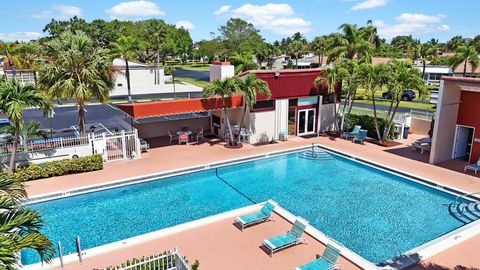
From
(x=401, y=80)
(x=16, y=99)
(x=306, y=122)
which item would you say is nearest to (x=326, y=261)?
(x=16, y=99)

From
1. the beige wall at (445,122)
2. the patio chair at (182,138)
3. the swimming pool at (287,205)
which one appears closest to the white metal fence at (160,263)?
the swimming pool at (287,205)

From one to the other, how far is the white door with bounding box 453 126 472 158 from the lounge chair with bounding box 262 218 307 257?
14.7m

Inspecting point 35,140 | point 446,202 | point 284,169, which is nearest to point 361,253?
point 446,202

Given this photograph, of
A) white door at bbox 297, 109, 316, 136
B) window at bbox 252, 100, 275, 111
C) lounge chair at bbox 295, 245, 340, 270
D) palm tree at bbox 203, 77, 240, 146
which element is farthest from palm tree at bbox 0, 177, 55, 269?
white door at bbox 297, 109, 316, 136

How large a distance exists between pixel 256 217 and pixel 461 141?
51.5ft

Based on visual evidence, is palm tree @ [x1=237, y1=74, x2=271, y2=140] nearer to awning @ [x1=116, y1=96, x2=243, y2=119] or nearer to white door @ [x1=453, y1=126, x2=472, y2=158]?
awning @ [x1=116, y1=96, x2=243, y2=119]

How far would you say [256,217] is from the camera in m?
13.3

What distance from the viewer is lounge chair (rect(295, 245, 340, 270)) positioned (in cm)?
1012

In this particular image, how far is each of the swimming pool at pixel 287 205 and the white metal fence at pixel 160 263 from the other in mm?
3793

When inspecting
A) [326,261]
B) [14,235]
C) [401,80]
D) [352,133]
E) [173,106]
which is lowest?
[326,261]

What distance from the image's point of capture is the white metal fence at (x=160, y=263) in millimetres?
9266

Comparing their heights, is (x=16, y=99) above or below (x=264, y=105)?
above

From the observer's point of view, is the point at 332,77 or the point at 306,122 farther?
the point at 306,122

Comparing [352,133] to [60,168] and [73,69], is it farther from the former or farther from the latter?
[60,168]
